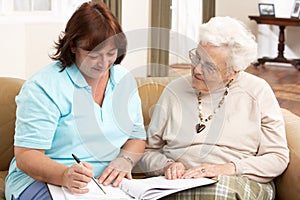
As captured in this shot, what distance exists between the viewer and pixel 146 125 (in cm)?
223

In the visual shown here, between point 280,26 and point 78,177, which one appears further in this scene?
point 280,26

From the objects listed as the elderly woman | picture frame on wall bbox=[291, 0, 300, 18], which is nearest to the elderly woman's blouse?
the elderly woman

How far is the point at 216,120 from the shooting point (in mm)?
2041

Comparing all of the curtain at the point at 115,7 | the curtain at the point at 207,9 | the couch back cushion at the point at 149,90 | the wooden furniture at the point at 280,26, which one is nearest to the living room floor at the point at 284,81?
the wooden furniture at the point at 280,26

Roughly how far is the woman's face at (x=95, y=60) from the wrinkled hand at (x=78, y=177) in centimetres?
33

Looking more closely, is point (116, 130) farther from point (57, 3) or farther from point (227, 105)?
point (57, 3)

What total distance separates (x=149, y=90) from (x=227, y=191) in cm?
65

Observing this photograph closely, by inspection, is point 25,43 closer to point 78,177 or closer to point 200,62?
point 200,62

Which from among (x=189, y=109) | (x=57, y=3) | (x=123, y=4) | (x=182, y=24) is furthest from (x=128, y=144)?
(x=182, y=24)

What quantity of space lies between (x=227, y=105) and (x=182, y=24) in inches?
259

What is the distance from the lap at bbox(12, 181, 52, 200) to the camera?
5.80 feet

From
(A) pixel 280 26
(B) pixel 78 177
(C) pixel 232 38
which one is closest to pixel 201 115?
(C) pixel 232 38

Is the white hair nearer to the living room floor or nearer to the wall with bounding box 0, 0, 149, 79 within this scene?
the wall with bounding box 0, 0, 149, 79

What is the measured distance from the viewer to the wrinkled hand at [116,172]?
1.85 metres
